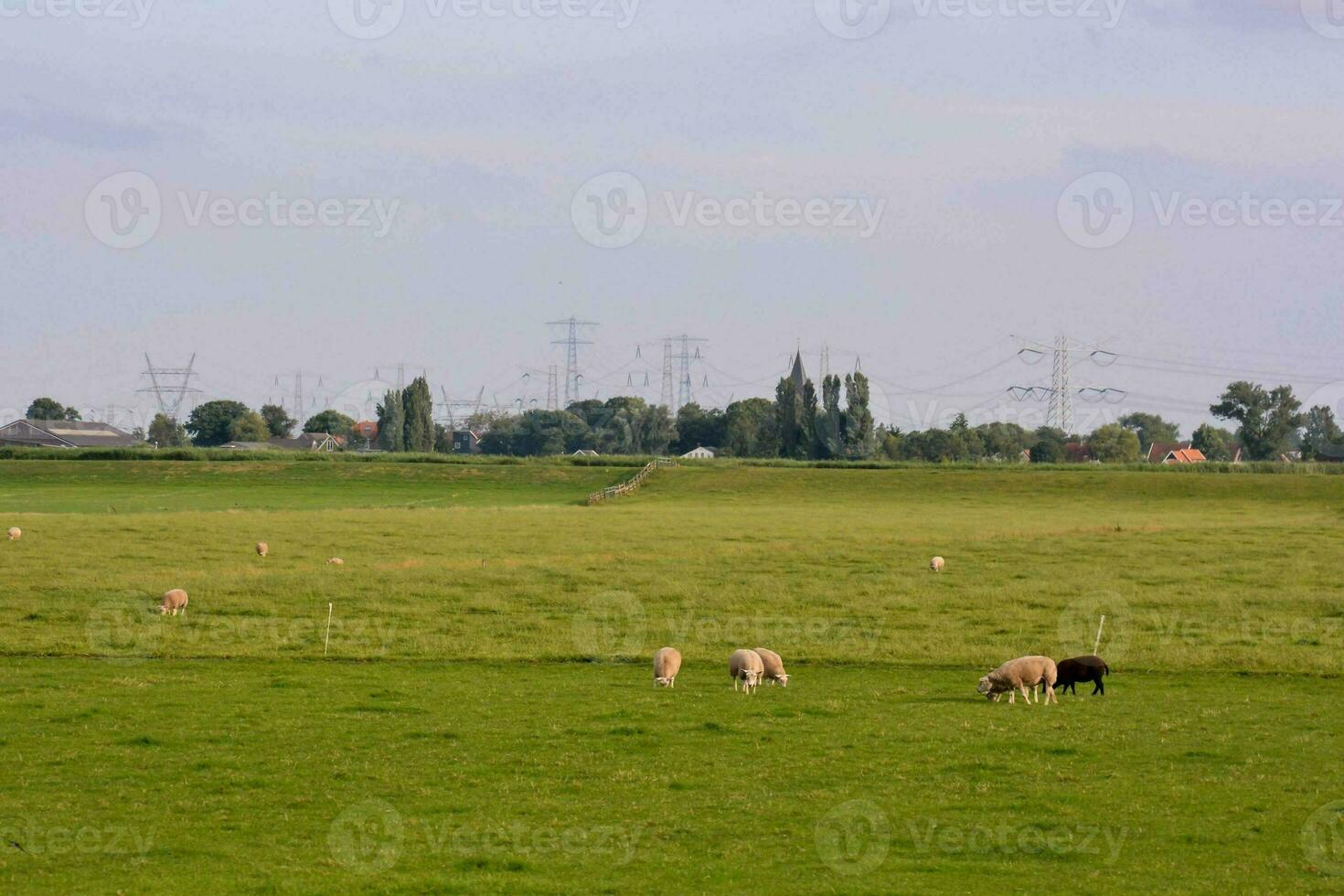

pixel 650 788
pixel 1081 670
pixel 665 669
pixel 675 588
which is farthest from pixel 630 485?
pixel 650 788

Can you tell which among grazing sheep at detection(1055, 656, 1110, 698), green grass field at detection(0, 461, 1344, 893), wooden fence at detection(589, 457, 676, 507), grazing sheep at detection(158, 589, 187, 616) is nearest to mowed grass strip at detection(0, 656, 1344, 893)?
green grass field at detection(0, 461, 1344, 893)

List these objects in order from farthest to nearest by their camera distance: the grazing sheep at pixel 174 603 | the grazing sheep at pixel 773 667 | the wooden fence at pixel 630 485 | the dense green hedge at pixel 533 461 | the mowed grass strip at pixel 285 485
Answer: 1. the dense green hedge at pixel 533 461
2. the wooden fence at pixel 630 485
3. the mowed grass strip at pixel 285 485
4. the grazing sheep at pixel 174 603
5. the grazing sheep at pixel 773 667

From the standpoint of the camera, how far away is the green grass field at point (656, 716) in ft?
48.4

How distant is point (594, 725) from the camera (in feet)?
74.9

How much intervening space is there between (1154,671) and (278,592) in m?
26.0

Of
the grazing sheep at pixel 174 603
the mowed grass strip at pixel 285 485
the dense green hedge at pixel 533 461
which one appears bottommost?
the grazing sheep at pixel 174 603

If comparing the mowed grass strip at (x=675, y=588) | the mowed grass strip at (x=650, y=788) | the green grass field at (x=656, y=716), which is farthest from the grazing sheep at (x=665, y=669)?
the mowed grass strip at (x=675, y=588)

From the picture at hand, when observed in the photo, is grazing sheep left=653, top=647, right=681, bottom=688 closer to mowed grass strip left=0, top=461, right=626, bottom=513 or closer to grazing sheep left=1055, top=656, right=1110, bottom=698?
grazing sheep left=1055, top=656, right=1110, bottom=698

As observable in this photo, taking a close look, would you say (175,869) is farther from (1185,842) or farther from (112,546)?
(112,546)

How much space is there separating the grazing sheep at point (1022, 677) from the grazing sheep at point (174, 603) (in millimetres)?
23981

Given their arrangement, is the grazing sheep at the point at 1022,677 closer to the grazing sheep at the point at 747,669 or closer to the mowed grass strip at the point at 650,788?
the mowed grass strip at the point at 650,788

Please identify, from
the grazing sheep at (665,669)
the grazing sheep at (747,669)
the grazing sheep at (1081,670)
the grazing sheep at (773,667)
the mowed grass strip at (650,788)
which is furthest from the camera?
the grazing sheep at (773,667)

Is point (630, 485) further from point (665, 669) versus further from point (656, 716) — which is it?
point (656, 716)

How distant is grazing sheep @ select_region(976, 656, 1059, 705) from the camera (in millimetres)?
25750
